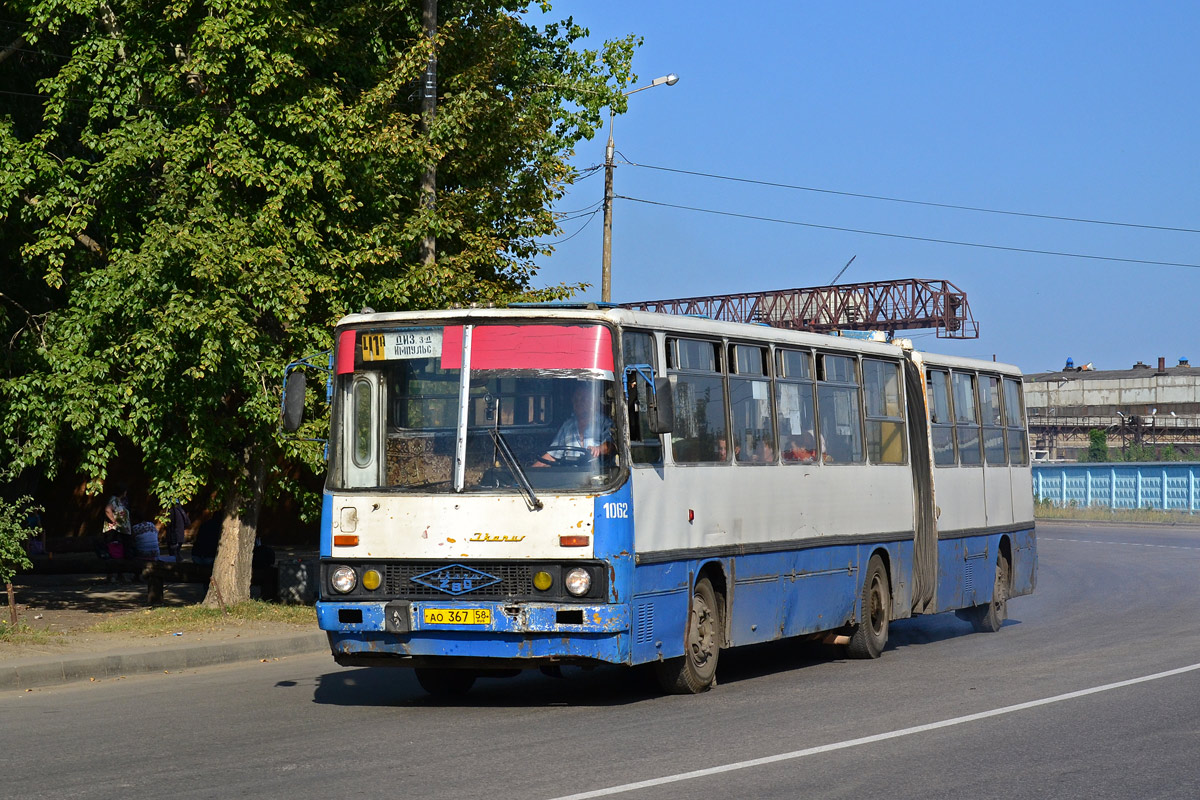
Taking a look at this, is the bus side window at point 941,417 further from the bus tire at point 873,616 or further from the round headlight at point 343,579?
the round headlight at point 343,579

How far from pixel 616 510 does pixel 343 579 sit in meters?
2.10

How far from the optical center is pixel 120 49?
17.3 metres

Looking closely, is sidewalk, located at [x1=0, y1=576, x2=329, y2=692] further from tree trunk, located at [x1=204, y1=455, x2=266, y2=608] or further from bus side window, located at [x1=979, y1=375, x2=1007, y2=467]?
bus side window, located at [x1=979, y1=375, x2=1007, y2=467]

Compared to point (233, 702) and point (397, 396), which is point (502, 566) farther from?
point (233, 702)

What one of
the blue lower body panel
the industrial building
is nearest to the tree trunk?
the blue lower body panel

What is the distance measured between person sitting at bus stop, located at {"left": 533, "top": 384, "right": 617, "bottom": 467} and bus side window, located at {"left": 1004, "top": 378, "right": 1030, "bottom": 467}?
10.2m

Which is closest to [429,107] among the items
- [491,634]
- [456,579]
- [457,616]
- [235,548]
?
[235,548]

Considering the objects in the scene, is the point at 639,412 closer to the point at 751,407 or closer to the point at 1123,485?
the point at 751,407

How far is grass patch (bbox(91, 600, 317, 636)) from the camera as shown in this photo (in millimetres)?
16938

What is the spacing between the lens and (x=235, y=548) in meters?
18.9

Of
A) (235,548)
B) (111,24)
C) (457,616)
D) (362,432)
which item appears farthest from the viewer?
(235,548)

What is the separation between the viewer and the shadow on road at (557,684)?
12.1 metres

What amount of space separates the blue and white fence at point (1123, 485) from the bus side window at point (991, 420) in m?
35.7

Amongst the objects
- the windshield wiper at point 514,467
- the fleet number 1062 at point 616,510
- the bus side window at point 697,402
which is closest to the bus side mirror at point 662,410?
the fleet number 1062 at point 616,510
